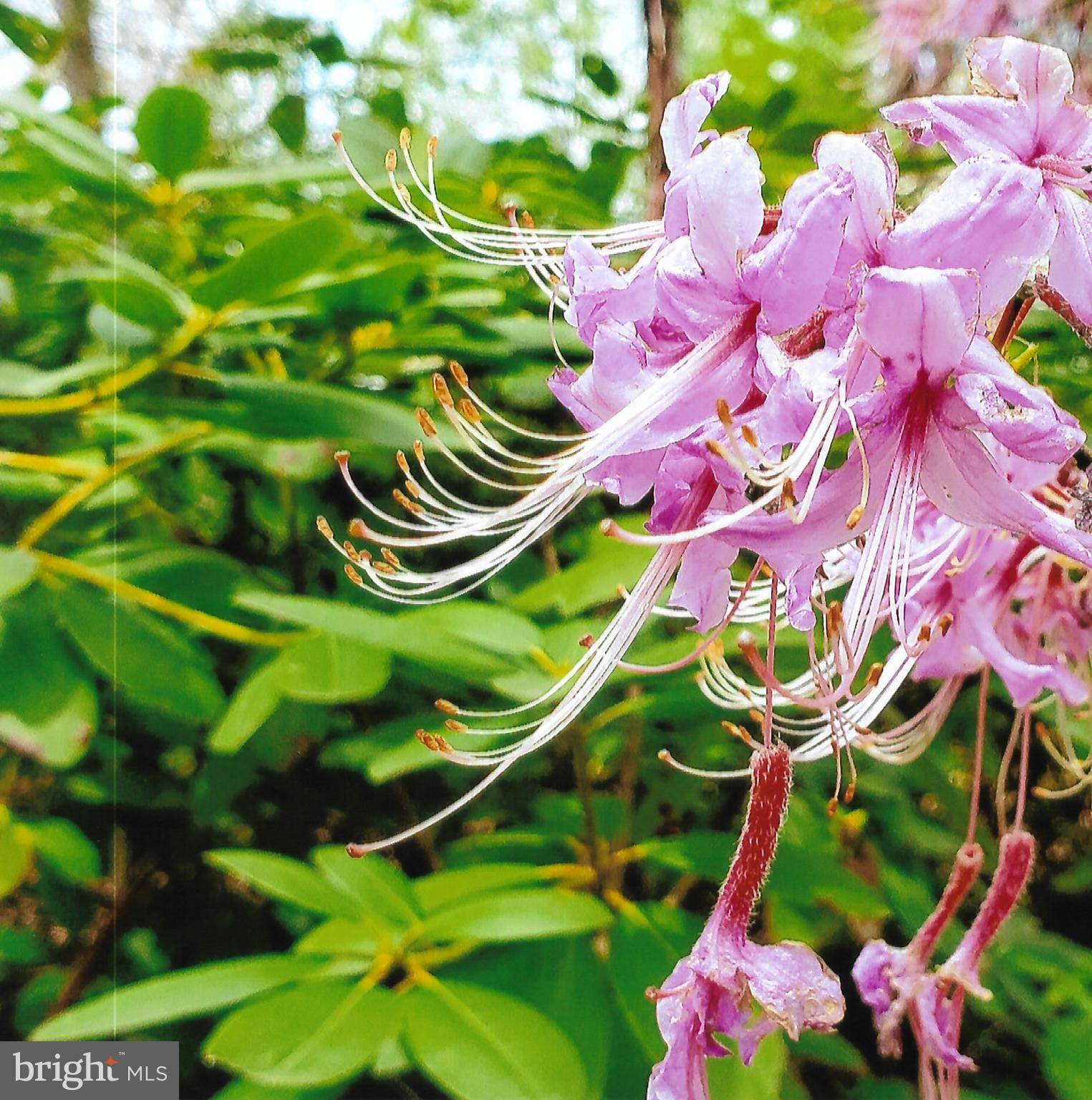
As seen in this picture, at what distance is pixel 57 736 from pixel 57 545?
276 millimetres

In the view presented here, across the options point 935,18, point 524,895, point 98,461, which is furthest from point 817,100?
point 524,895

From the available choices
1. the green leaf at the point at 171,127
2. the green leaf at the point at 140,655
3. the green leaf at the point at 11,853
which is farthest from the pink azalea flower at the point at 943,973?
the green leaf at the point at 171,127

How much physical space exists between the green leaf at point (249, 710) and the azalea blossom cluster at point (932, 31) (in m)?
1.62

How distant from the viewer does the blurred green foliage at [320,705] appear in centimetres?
60

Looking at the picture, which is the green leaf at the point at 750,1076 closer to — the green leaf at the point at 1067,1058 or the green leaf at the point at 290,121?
the green leaf at the point at 1067,1058

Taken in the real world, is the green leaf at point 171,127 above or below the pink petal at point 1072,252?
above

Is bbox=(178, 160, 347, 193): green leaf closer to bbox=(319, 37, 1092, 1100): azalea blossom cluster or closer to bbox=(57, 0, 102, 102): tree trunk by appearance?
bbox=(319, 37, 1092, 1100): azalea blossom cluster

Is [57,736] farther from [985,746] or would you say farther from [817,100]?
[817,100]

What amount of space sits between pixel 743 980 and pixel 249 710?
413mm

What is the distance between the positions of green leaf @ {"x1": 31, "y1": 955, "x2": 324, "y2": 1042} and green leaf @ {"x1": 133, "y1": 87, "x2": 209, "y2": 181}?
657 millimetres

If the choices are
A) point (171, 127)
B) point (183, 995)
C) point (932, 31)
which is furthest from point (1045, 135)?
point (932, 31)

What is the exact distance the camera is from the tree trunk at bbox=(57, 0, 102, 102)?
5.98 ft

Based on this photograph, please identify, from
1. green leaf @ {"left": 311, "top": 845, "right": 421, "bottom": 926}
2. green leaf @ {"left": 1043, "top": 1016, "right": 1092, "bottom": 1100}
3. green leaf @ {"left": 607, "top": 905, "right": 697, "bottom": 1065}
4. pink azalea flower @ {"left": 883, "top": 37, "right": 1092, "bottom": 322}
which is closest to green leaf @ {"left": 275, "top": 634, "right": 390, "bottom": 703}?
green leaf @ {"left": 311, "top": 845, "right": 421, "bottom": 926}

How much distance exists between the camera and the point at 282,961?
24.2 inches
